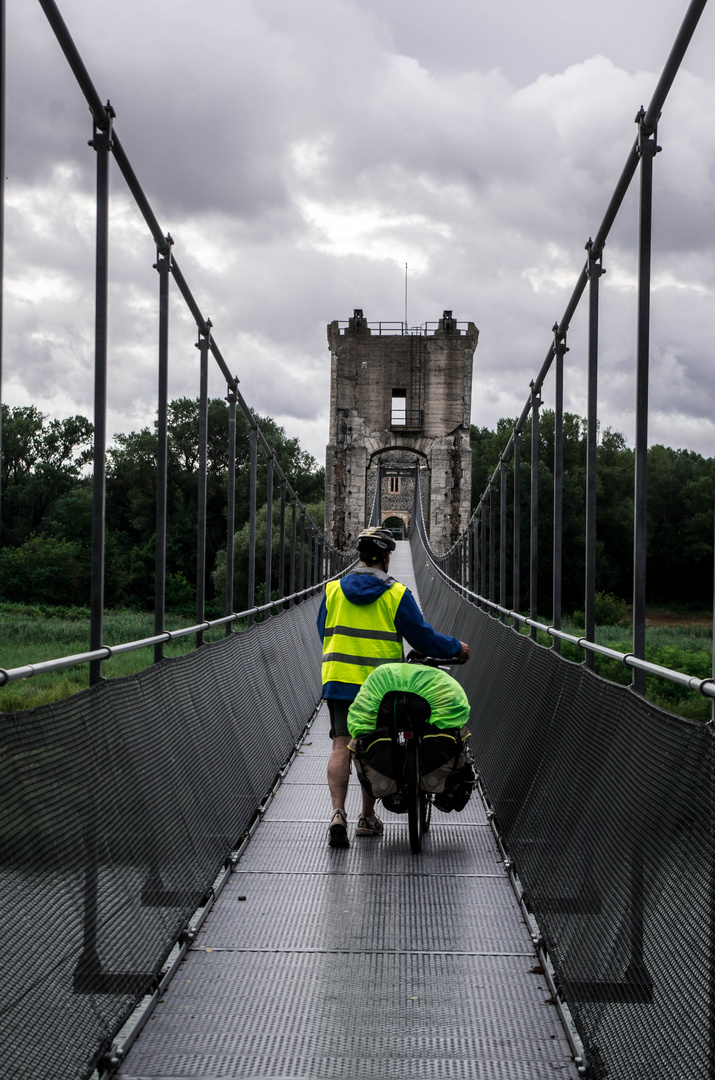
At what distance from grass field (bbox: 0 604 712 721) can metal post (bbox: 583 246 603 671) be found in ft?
88.7

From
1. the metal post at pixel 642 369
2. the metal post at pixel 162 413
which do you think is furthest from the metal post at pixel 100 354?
the metal post at pixel 642 369

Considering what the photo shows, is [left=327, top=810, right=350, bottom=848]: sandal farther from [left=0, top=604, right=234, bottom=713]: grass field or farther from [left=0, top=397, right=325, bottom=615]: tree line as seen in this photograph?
[left=0, top=397, right=325, bottom=615]: tree line

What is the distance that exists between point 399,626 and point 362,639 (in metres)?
0.19

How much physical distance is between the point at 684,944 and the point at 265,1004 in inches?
57.7

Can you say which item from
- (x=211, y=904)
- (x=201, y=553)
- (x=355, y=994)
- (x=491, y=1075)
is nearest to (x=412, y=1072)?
(x=491, y=1075)

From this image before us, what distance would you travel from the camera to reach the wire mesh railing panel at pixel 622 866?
213 cm

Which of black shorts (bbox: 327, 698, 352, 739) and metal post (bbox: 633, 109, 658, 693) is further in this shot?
black shorts (bbox: 327, 698, 352, 739)

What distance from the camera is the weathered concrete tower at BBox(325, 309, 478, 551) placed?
39469 mm

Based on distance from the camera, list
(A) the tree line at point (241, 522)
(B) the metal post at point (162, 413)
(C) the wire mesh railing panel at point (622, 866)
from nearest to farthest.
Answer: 1. (C) the wire mesh railing panel at point (622, 866)
2. (B) the metal post at point (162, 413)
3. (A) the tree line at point (241, 522)

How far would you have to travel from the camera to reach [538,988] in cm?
337

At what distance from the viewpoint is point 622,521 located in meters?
41.0

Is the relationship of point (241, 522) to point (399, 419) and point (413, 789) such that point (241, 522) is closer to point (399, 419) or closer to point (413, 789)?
point (399, 419)

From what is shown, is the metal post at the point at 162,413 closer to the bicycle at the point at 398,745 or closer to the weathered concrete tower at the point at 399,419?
the bicycle at the point at 398,745

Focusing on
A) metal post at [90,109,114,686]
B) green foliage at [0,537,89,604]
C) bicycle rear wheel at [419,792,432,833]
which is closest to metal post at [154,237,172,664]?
metal post at [90,109,114,686]
